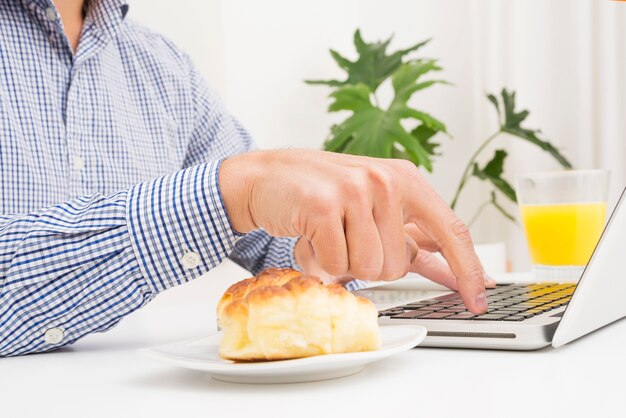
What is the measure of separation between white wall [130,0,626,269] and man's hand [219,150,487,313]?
193 centimetres

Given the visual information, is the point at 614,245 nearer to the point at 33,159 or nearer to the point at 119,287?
the point at 119,287

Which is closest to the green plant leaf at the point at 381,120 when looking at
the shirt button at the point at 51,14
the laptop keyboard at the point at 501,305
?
the shirt button at the point at 51,14

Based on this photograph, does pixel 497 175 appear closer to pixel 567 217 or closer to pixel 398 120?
pixel 398 120

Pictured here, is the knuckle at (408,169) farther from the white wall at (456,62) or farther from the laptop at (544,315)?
the white wall at (456,62)

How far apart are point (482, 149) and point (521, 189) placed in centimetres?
183

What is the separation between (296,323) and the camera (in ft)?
1.70

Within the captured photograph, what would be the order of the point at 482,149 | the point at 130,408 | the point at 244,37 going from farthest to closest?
the point at 482,149 → the point at 244,37 → the point at 130,408

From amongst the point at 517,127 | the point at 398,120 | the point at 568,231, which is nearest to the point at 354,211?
the point at 568,231

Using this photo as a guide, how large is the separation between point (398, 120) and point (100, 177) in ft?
4.83

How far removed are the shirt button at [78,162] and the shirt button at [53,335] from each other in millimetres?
562

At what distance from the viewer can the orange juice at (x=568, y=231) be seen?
3.75ft

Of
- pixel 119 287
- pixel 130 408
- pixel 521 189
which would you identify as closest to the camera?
pixel 130 408

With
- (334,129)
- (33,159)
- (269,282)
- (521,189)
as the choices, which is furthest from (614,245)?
(334,129)

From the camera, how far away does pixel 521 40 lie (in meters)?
2.86
